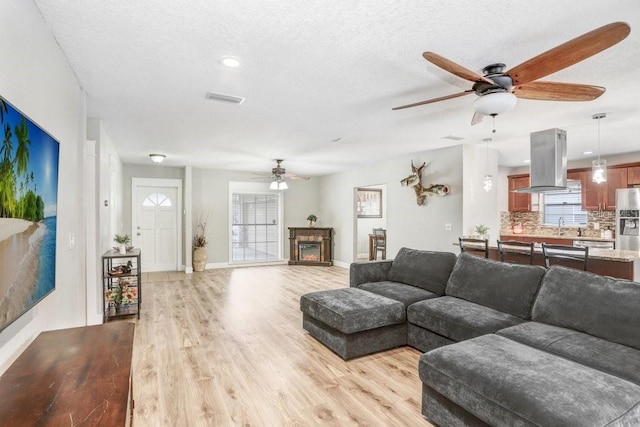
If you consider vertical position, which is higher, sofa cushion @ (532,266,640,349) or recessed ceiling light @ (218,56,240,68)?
recessed ceiling light @ (218,56,240,68)

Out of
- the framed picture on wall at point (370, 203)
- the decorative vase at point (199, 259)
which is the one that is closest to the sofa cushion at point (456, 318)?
the decorative vase at point (199, 259)

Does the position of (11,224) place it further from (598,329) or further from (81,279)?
(598,329)

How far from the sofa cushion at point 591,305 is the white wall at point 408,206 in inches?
115

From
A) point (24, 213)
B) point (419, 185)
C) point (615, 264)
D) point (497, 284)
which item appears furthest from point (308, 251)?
point (24, 213)

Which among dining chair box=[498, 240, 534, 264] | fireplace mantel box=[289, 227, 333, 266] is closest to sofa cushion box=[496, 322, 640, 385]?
dining chair box=[498, 240, 534, 264]

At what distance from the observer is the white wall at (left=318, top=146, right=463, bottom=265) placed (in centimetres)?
559

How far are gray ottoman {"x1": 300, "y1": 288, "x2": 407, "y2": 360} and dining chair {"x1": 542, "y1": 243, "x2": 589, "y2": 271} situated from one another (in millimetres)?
1888

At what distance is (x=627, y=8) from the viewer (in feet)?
6.07

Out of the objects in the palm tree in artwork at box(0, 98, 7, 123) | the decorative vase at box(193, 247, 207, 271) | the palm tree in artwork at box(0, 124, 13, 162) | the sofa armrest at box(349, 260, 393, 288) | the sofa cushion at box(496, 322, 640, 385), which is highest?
the palm tree in artwork at box(0, 98, 7, 123)

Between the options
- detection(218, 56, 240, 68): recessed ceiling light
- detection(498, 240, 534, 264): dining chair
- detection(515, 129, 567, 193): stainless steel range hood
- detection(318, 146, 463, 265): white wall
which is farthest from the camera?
detection(318, 146, 463, 265): white wall

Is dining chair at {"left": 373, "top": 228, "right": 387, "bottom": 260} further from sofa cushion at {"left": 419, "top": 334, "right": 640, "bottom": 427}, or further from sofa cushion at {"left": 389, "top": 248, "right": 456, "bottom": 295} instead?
sofa cushion at {"left": 419, "top": 334, "right": 640, "bottom": 427}

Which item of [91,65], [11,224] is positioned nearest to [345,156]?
[91,65]

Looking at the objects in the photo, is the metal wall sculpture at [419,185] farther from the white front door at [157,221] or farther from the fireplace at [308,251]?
the white front door at [157,221]

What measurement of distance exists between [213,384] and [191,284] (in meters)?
4.03
